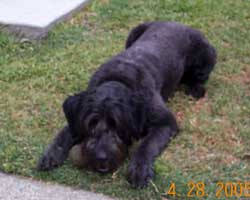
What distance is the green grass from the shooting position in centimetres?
470

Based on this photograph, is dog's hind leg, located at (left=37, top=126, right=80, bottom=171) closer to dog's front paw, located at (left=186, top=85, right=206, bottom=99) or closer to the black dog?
the black dog

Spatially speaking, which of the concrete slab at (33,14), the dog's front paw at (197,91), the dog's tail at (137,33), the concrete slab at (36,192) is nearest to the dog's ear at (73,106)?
the concrete slab at (36,192)

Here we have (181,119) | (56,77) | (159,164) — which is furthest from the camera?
(56,77)

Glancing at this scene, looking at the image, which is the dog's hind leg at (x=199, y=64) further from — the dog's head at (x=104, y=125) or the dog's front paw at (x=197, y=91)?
the dog's head at (x=104, y=125)

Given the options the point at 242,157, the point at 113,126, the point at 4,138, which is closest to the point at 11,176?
the point at 4,138

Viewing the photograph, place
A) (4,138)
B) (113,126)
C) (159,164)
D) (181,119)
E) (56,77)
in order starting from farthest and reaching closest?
(56,77) < (181,119) < (4,138) < (159,164) < (113,126)

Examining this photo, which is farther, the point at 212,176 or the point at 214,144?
the point at 214,144

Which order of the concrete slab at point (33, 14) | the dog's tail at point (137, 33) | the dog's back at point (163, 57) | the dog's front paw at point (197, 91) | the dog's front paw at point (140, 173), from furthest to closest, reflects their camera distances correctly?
the concrete slab at point (33, 14) < the dog's tail at point (137, 33) < the dog's front paw at point (197, 91) < the dog's back at point (163, 57) < the dog's front paw at point (140, 173)

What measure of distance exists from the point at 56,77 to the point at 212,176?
2.34m

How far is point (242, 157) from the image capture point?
5000 mm

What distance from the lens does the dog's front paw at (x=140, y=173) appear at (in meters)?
4.49

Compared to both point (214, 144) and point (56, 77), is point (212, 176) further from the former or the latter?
point (56, 77)

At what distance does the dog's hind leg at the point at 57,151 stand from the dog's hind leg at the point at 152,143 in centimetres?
56

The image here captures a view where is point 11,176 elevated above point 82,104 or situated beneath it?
situated beneath
